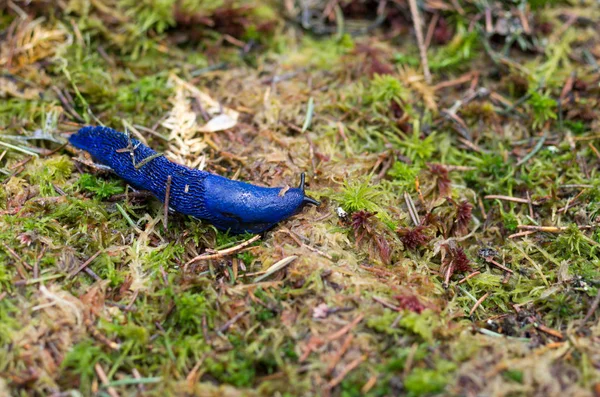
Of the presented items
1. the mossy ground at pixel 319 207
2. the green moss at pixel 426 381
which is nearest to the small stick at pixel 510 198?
the mossy ground at pixel 319 207

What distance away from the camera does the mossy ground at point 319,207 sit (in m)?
3.27

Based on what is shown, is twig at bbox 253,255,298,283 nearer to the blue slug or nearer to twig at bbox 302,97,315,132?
the blue slug

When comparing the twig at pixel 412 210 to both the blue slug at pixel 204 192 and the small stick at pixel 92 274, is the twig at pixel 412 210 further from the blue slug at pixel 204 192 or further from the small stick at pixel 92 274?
the small stick at pixel 92 274

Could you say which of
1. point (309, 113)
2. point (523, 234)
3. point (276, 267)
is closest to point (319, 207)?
point (276, 267)

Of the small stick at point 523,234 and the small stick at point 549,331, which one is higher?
the small stick at point 523,234

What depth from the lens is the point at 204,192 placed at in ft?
13.4

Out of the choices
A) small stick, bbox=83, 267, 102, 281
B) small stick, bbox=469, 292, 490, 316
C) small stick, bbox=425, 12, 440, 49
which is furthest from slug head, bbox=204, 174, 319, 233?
small stick, bbox=425, 12, 440, 49

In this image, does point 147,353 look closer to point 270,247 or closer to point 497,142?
point 270,247

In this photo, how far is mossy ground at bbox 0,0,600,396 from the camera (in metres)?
3.27

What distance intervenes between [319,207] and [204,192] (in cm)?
100

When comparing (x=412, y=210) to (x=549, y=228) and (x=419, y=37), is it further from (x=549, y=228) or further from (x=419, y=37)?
(x=419, y=37)

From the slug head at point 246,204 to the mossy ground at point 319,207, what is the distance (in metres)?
0.13

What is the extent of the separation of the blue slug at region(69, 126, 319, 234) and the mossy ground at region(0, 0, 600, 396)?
0.48 feet

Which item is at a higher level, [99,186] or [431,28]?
[431,28]
